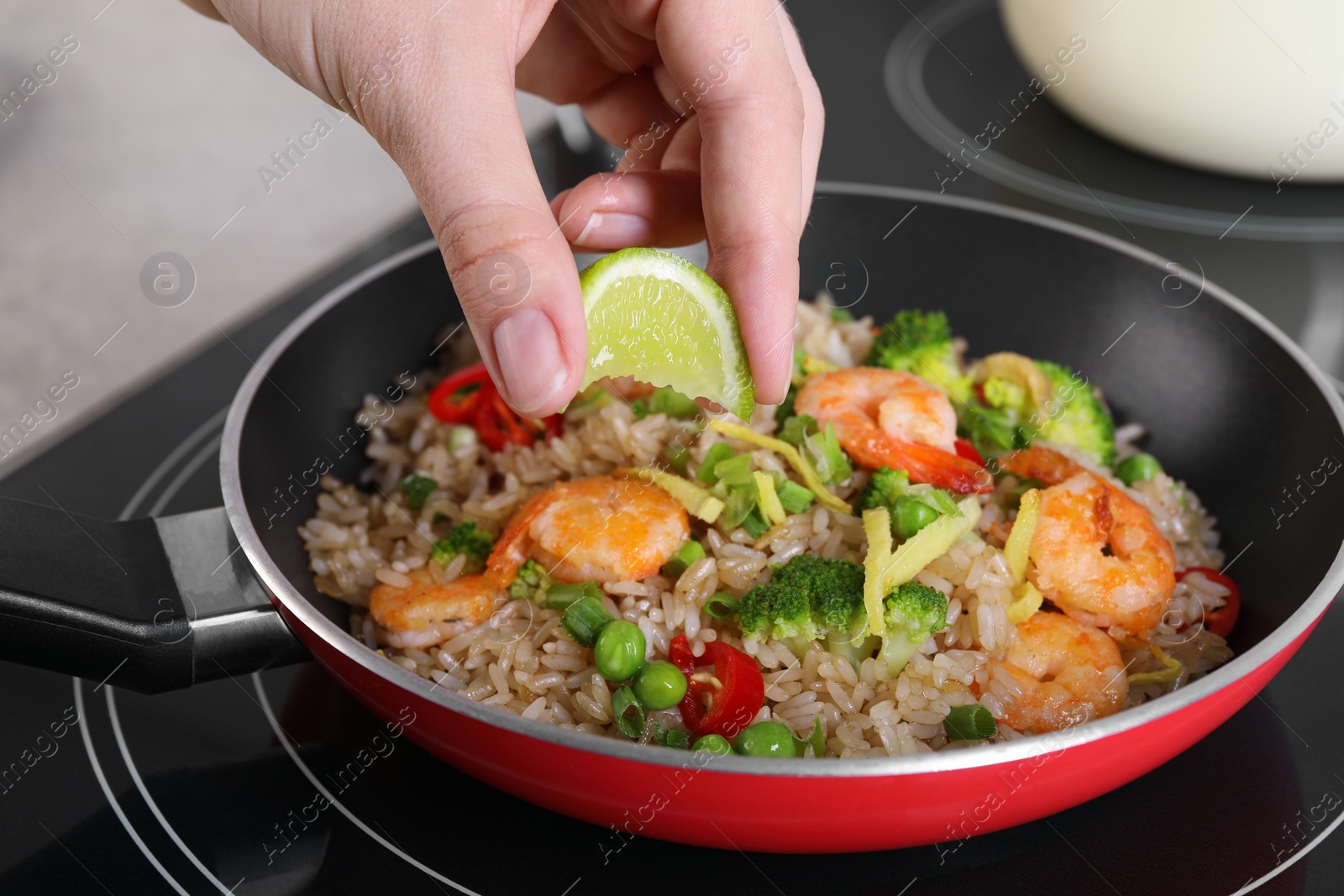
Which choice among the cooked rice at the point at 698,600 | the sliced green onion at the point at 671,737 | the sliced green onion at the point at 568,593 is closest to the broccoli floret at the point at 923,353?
the cooked rice at the point at 698,600

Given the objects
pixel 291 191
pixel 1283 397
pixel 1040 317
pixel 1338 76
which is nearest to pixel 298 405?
pixel 1040 317

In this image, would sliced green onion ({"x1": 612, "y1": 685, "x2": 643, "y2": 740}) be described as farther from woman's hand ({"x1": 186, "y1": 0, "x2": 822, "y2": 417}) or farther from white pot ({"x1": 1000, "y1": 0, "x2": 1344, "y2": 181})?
white pot ({"x1": 1000, "y1": 0, "x2": 1344, "y2": 181})

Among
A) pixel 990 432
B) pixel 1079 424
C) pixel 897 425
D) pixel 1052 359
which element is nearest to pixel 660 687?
pixel 897 425

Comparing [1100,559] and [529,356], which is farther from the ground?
[529,356]

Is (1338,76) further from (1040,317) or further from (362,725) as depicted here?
(362,725)

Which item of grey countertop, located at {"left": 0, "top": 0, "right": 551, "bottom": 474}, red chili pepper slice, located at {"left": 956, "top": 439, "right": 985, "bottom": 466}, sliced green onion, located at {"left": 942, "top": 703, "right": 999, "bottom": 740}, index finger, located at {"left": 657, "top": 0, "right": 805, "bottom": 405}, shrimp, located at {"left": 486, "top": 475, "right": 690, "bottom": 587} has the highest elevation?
index finger, located at {"left": 657, "top": 0, "right": 805, "bottom": 405}

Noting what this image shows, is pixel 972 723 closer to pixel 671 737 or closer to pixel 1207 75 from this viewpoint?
pixel 671 737

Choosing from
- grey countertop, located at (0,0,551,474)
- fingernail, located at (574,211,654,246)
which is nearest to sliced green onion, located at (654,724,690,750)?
fingernail, located at (574,211,654,246)
